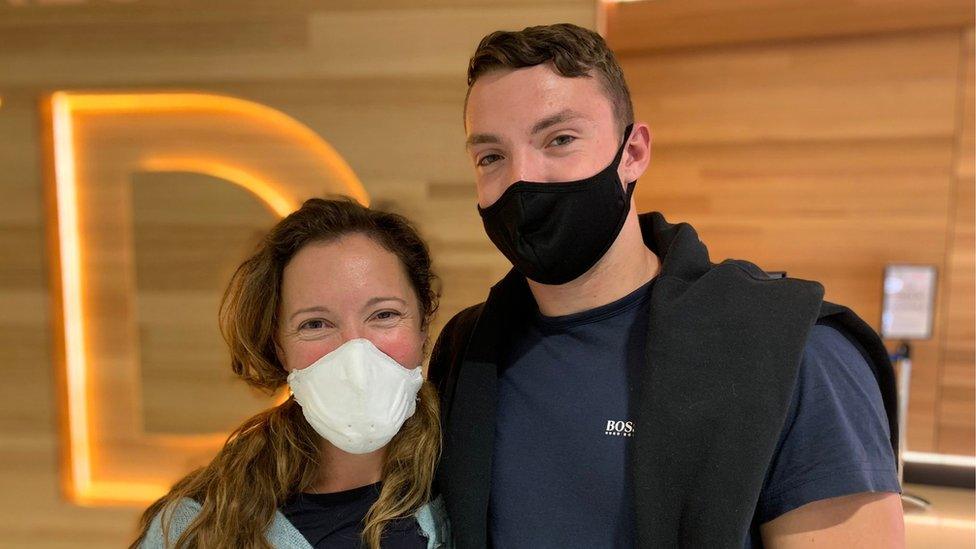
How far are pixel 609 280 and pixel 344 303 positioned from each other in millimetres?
499

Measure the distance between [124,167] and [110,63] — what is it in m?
0.38

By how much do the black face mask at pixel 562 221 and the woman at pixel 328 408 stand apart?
268mm

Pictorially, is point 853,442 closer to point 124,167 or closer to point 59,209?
point 124,167

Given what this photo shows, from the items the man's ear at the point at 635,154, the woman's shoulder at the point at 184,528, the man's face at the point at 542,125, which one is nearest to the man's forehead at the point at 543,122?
the man's face at the point at 542,125

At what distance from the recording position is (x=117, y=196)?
238cm

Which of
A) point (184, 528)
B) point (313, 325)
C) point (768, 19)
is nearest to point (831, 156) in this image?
point (768, 19)

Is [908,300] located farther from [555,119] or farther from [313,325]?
[313,325]

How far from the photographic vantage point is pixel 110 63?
228cm

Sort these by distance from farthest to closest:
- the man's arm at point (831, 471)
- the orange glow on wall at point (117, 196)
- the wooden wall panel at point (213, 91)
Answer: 1. the orange glow on wall at point (117, 196)
2. the wooden wall panel at point (213, 91)
3. the man's arm at point (831, 471)

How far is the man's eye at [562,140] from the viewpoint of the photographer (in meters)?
1.10

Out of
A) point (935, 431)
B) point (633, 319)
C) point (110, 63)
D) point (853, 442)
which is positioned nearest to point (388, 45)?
point (110, 63)

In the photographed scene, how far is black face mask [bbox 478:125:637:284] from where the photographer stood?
1.10 m

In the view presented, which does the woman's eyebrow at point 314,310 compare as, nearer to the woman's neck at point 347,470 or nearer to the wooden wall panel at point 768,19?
the woman's neck at point 347,470

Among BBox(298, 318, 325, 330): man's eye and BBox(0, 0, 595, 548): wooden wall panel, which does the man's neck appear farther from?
BBox(0, 0, 595, 548): wooden wall panel
